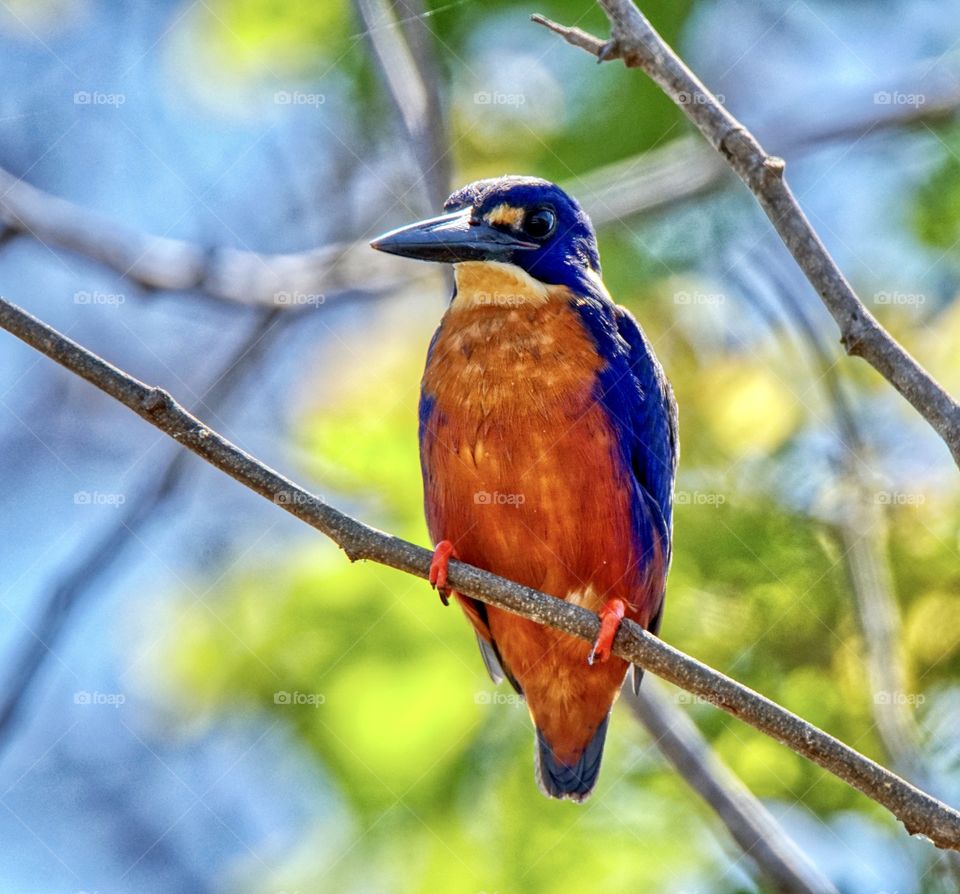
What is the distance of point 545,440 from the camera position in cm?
383

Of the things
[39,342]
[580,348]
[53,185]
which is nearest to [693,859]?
[580,348]

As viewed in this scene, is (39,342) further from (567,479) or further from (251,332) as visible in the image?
(251,332)

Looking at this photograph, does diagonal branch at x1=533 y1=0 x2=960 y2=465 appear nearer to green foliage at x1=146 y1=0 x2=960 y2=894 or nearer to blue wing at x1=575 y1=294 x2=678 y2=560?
blue wing at x1=575 y1=294 x2=678 y2=560

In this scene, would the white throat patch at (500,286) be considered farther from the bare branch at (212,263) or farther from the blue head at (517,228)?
the bare branch at (212,263)

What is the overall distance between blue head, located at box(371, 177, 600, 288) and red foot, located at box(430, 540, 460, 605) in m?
0.79

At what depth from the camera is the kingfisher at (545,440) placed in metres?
3.86

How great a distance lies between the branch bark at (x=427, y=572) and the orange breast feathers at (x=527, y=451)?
2.88 feet

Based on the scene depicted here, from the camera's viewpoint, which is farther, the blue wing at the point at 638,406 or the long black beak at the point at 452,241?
the blue wing at the point at 638,406

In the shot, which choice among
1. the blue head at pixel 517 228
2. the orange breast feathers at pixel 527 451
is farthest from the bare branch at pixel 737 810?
the blue head at pixel 517 228

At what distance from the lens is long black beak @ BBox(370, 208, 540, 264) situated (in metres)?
3.62

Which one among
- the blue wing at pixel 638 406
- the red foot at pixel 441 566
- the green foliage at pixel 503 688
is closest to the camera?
the red foot at pixel 441 566

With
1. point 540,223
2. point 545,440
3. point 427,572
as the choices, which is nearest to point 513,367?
point 545,440

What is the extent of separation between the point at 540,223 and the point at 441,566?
1.36 metres

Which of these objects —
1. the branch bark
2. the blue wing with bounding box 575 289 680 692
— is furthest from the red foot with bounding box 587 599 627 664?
the blue wing with bounding box 575 289 680 692
